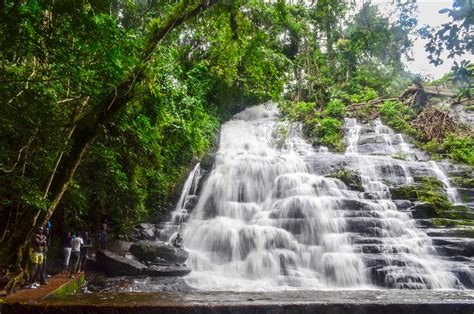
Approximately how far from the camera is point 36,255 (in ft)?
22.0

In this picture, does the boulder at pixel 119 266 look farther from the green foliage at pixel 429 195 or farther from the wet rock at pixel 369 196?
the green foliage at pixel 429 195

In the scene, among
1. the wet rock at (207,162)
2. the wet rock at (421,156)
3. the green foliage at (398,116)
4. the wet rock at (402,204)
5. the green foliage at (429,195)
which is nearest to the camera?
the green foliage at (429,195)

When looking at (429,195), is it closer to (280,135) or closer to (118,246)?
(280,135)

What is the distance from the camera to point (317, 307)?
365 cm

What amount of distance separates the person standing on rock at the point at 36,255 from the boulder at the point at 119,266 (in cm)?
327

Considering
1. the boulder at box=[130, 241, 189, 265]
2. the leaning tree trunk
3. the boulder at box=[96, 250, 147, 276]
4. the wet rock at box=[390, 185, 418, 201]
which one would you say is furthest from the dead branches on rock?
the leaning tree trunk

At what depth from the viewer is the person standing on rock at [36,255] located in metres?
6.57

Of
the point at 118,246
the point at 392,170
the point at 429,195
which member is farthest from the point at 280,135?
the point at 118,246

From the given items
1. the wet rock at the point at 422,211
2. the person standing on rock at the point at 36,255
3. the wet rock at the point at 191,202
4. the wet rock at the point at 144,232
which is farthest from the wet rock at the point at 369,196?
the person standing on rock at the point at 36,255

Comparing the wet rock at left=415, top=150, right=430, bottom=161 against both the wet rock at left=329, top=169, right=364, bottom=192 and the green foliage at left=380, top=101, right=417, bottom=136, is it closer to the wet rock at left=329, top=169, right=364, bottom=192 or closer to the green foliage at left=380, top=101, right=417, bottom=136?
the green foliage at left=380, top=101, right=417, bottom=136

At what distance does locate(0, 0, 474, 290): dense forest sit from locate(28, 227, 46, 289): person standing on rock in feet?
1.57

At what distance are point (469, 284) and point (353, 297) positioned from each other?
737 centimetres

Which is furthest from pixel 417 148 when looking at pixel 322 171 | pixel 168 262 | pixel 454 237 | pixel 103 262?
pixel 103 262

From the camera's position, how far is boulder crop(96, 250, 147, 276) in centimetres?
993
